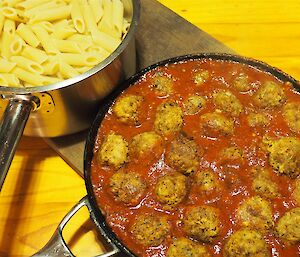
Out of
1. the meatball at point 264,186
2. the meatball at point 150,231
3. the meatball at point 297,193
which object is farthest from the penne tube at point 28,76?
the meatball at point 297,193

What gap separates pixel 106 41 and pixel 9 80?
0.46 m

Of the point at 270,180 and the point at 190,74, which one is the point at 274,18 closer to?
the point at 190,74

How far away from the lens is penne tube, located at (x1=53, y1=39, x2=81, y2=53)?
6.94ft

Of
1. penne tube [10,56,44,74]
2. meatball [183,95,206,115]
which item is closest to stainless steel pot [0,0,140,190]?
penne tube [10,56,44,74]

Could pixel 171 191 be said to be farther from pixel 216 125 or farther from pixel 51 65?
pixel 51 65

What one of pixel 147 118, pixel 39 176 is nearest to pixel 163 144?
pixel 147 118

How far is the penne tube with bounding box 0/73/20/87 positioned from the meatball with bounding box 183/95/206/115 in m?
0.73

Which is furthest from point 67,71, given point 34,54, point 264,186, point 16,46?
point 264,186

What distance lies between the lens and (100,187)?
72.2 inches

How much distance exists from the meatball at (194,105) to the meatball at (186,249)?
0.56 m

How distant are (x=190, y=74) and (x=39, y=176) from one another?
824 millimetres

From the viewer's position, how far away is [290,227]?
1668mm

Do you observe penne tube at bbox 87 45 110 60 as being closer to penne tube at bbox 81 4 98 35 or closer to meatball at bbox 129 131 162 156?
penne tube at bbox 81 4 98 35

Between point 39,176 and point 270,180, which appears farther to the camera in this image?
point 39,176
